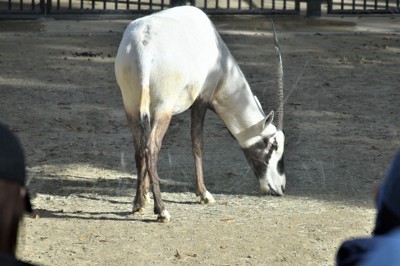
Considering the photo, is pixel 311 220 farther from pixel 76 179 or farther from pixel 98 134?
pixel 98 134

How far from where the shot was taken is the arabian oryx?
720 cm

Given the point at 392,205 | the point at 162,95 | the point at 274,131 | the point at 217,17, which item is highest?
the point at 392,205

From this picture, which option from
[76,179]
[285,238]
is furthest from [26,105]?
[285,238]

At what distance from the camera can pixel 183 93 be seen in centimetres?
751

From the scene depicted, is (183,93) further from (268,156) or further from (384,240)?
(384,240)

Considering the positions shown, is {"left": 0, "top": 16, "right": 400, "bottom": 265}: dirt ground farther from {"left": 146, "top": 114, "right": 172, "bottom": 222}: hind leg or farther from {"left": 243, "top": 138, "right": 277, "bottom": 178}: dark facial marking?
{"left": 243, "top": 138, "right": 277, "bottom": 178}: dark facial marking

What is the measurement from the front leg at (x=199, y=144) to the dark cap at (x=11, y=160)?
18.6 feet

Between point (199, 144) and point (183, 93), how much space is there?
793mm

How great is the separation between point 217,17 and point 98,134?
6348 millimetres

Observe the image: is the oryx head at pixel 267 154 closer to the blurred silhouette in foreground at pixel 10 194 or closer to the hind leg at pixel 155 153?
the hind leg at pixel 155 153

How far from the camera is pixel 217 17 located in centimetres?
1595

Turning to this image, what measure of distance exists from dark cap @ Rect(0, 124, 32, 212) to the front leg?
5.65 m

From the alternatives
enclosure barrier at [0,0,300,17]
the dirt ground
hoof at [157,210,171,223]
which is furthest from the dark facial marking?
enclosure barrier at [0,0,300,17]

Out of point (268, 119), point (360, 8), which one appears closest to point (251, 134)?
point (268, 119)
